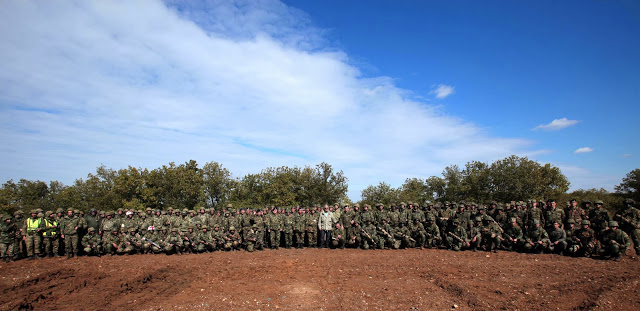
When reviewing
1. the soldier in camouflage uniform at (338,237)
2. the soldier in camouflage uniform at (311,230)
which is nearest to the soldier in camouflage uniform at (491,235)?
the soldier in camouflage uniform at (338,237)

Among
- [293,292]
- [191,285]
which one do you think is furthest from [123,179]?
[293,292]

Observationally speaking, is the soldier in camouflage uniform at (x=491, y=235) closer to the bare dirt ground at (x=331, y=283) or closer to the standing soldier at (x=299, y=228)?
the bare dirt ground at (x=331, y=283)

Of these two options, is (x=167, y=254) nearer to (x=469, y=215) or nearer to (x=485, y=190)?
(x=469, y=215)

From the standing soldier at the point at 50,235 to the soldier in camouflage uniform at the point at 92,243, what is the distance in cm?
109

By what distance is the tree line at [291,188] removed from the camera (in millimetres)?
33375

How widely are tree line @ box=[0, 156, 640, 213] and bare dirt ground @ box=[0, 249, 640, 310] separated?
20234 mm

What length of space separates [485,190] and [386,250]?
84.1 feet

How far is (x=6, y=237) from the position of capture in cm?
1336

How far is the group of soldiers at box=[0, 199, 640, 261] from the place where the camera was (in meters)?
13.1

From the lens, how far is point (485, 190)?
3534 cm

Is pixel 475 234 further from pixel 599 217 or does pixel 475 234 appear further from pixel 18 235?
pixel 18 235

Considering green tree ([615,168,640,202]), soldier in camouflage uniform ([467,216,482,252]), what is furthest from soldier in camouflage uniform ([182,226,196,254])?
green tree ([615,168,640,202])

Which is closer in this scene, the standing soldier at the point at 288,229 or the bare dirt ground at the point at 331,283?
the bare dirt ground at the point at 331,283

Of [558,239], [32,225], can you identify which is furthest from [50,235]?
[558,239]
